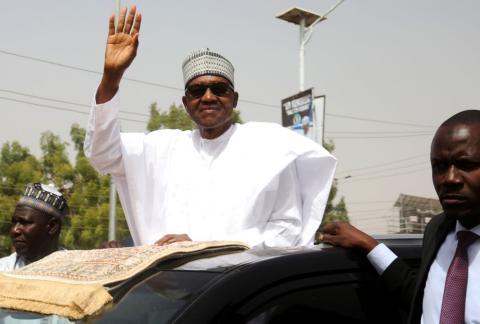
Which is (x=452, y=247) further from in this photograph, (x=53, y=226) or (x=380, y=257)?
(x=53, y=226)

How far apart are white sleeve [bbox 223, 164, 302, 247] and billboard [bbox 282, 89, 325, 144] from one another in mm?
12536

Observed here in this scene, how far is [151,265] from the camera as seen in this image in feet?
7.49

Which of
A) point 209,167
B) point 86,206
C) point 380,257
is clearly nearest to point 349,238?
point 380,257

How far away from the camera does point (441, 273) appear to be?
7.75ft

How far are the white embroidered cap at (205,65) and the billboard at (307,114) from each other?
12428mm

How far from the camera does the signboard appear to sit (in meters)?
16.1

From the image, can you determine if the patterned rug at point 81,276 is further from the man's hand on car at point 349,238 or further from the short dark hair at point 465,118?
the short dark hair at point 465,118

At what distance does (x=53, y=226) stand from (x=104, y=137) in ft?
4.25

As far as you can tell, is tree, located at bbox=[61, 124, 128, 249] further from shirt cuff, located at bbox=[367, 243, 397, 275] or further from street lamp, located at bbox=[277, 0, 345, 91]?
shirt cuff, located at bbox=[367, 243, 397, 275]

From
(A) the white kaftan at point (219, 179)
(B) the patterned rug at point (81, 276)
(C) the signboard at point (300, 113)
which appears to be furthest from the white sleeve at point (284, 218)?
(C) the signboard at point (300, 113)

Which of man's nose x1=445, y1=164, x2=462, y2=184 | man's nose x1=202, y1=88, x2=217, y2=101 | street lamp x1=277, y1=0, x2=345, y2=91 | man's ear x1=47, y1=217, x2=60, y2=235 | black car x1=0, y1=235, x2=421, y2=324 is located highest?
street lamp x1=277, y1=0, x2=345, y2=91

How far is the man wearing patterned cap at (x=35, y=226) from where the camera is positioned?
4449 millimetres

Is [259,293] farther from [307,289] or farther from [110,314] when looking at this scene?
[110,314]

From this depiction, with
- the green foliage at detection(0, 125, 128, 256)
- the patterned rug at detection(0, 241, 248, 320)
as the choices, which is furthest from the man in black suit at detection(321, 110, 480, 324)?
the green foliage at detection(0, 125, 128, 256)
